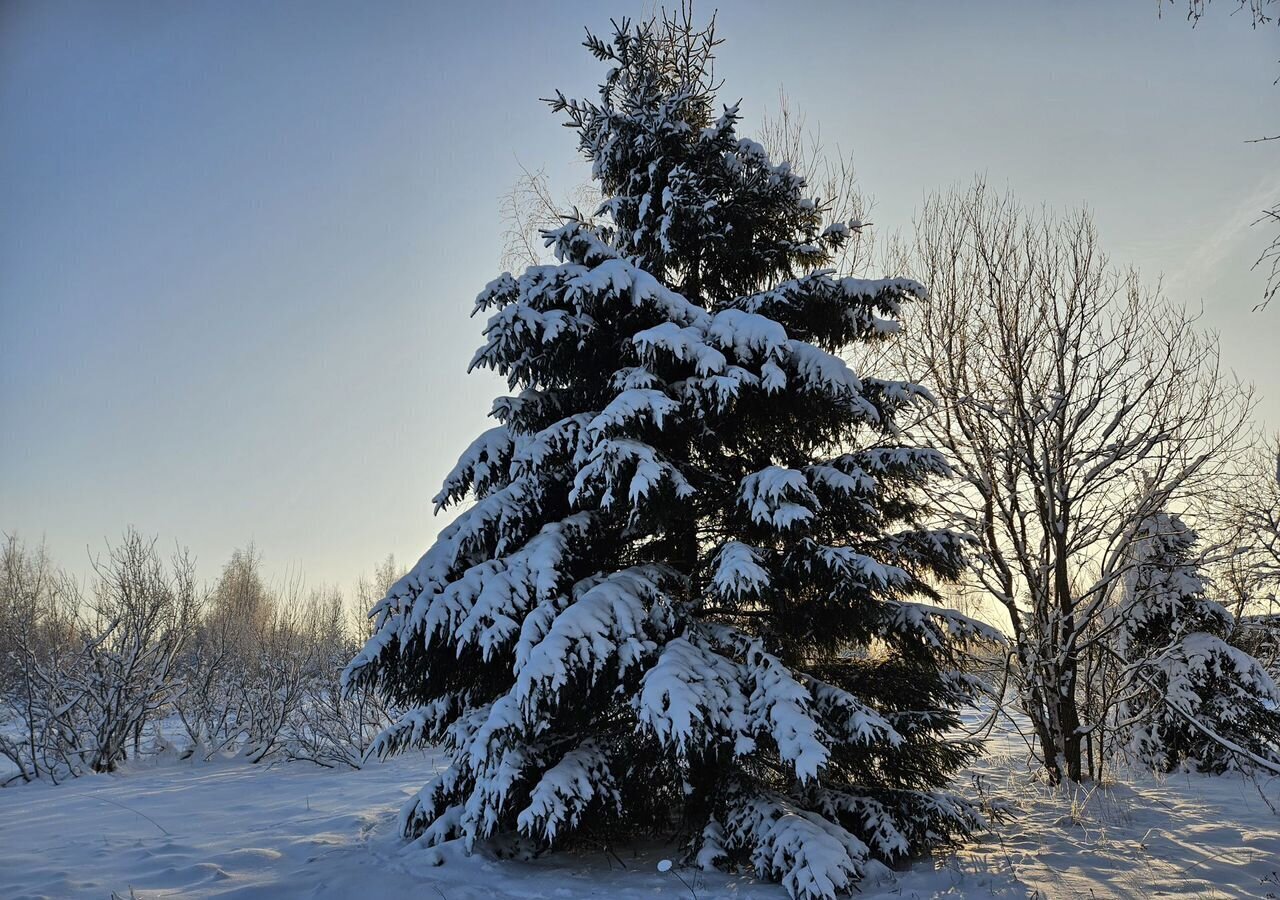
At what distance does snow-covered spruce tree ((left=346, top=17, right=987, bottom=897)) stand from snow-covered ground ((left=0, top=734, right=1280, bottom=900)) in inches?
12.7

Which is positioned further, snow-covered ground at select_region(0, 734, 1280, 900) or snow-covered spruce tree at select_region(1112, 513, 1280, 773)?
snow-covered spruce tree at select_region(1112, 513, 1280, 773)

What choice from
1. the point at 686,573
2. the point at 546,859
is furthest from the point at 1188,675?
the point at 546,859

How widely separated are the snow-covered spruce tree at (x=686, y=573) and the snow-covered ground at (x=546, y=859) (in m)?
0.32

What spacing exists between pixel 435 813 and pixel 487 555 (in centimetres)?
228

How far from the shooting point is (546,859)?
562cm

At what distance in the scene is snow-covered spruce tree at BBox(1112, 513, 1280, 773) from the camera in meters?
8.95

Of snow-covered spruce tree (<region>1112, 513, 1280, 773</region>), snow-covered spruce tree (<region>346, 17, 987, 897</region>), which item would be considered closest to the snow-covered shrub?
snow-covered spruce tree (<region>346, 17, 987, 897</region>)

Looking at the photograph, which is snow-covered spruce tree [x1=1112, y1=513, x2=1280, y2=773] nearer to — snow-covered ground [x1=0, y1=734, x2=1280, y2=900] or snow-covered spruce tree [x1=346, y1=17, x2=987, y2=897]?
snow-covered ground [x1=0, y1=734, x2=1280, y2=900]

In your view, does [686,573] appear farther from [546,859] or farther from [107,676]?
[107,676]

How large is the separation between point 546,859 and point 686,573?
2.63 m

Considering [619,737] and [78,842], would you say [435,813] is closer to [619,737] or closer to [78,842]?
[619,737]

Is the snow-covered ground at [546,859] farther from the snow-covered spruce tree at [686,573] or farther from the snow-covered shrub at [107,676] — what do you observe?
the snow-covered shrub at [107,676]

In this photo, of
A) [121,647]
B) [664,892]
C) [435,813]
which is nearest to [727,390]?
[664,892]

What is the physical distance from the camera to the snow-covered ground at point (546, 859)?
4.75 m
